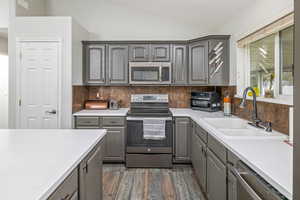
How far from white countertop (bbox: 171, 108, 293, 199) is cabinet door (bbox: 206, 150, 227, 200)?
237mm

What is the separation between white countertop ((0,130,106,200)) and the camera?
2.76ft

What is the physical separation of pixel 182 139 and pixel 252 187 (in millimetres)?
2259

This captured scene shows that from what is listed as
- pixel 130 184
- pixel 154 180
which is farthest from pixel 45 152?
pixel 154 180

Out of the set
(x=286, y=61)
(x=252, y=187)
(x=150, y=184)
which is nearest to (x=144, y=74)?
(x=150, y=184)

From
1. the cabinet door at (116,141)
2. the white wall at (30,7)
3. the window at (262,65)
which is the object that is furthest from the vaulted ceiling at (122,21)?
the cabinet door at (116,141)

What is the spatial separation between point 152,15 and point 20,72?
2474 millimetres

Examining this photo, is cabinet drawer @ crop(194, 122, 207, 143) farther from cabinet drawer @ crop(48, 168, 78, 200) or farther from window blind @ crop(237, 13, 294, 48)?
cabinet drawer @ crop(48, 168, 78, 200)

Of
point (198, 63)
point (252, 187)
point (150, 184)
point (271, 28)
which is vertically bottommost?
point (150, 184)

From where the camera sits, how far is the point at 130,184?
2.84 metres

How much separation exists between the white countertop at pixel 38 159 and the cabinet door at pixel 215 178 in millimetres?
1064

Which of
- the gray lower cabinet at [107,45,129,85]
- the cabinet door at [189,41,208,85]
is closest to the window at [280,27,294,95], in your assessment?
the cabinet door at [189,41,208,85]

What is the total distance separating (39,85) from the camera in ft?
10.4

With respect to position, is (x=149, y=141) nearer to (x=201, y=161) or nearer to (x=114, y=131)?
(x=114, y=131)

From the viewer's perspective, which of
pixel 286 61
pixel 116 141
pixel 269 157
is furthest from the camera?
pixel 116 141
